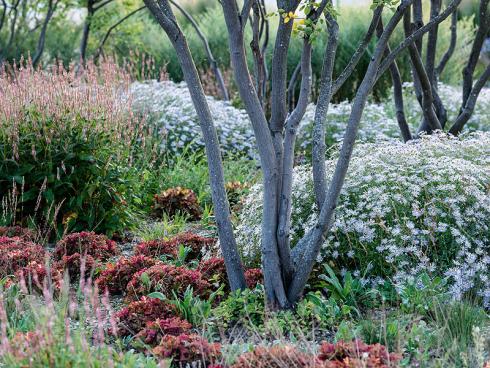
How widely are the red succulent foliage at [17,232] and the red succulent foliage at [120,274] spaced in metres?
1.15

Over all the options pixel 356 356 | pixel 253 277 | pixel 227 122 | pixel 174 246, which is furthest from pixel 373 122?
pixel 356 356

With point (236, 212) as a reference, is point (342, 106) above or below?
above

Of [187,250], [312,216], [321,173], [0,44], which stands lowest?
[187,250]

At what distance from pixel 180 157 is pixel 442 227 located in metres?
3.95

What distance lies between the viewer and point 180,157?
7.69 metres

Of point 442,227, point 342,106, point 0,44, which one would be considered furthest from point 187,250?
point 0,44

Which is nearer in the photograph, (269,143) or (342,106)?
(269,143)

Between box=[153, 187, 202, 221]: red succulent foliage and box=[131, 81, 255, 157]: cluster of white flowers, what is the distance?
1.67 m

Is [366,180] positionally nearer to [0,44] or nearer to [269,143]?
[269,143]

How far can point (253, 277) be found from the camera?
4293 mm

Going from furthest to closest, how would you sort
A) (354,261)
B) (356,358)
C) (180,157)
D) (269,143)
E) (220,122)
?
(220,122), (180,157), (354,261), (269,143), (356,358)

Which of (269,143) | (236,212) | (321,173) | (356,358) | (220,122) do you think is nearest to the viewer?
(356,358)

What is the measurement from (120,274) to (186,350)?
1.47 metres

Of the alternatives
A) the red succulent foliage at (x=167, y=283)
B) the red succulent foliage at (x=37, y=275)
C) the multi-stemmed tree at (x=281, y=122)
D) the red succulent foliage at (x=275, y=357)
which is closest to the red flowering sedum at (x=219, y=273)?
the red succulent foliage at (x=167, y=283)
